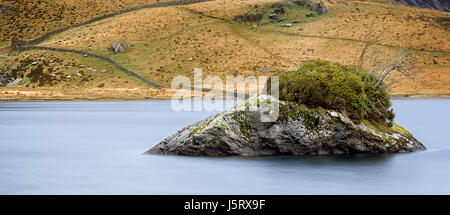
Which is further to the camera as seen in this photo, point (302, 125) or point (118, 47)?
point (118, 47)

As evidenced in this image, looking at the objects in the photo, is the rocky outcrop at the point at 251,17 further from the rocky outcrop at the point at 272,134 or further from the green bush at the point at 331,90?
the rocky outcrop at the point at 272,134

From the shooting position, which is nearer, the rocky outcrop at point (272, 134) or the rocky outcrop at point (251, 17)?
the rocky outcrop at point (272, 134)

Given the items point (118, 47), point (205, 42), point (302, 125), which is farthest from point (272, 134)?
point (205, 42)

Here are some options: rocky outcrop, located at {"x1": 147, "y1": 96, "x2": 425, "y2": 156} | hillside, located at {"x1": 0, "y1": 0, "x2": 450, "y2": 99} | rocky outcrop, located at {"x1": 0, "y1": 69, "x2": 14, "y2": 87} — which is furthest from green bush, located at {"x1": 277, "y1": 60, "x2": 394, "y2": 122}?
rocky outcrop, located at {"x1": 0, "y1": 69, "x2": 14, "y2": 87}

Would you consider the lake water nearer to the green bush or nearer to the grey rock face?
the green bush

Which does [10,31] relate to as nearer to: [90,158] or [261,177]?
[90,158]

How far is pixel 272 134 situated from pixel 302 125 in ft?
4.05

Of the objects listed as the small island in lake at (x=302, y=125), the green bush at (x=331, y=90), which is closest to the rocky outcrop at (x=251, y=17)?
the green bush at (x=331, y=90)

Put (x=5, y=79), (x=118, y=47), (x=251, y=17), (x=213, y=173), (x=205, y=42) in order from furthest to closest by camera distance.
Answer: (x=251, y=17)
(x=205, y=42)
(x=118, y=47)
(x=5, y=79)
(x=213, y=173)

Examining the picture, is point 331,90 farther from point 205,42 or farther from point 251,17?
point 251,17

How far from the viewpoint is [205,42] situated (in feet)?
383

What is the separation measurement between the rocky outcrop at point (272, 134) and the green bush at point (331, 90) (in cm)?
48

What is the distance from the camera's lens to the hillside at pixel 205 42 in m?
99.7

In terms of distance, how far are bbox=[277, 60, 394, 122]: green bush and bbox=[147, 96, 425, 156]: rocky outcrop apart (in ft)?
1.56
